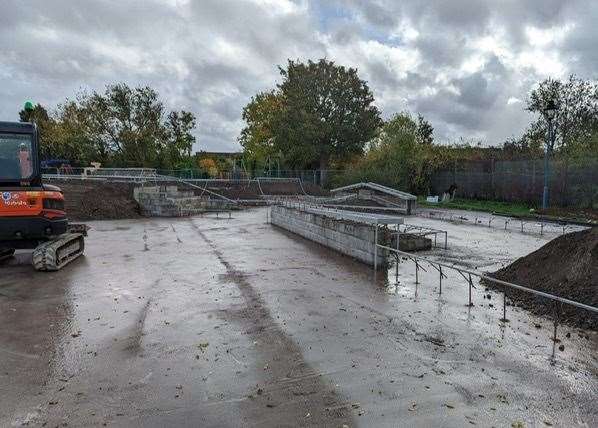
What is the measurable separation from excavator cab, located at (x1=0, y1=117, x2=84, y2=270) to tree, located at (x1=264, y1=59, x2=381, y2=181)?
3773cm

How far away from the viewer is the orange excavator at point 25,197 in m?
10.0

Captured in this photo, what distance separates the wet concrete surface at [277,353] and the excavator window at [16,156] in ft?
7.09

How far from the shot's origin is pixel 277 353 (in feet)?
18.5

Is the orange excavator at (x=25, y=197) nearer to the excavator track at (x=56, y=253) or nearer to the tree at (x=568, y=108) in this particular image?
the excavator track at (x=56, y=253)

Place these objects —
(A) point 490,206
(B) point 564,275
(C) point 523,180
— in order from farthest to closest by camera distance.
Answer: (A) point 490,206 → (C) point 523,180 → (B) point 564,275

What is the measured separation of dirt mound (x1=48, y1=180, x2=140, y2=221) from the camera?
2506 cm

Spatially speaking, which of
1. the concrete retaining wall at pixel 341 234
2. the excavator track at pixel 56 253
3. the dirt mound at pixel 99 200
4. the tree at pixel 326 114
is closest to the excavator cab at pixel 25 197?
the excavator track at pixel 56 253

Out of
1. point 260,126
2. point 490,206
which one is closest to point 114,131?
point 260,126

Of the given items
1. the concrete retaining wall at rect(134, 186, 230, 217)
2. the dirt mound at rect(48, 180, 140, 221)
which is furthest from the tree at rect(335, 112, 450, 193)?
the dirt mound at rect(48, 180, 140, 221)

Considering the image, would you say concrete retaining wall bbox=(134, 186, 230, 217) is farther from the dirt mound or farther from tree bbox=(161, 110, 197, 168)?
tree bbox=(161, 110, 197, 168)

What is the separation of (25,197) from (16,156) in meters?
0.92

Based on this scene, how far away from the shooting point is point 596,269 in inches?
289

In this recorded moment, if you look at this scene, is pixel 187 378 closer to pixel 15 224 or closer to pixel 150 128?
pixel 15 224

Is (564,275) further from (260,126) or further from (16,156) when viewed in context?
(260,126)
